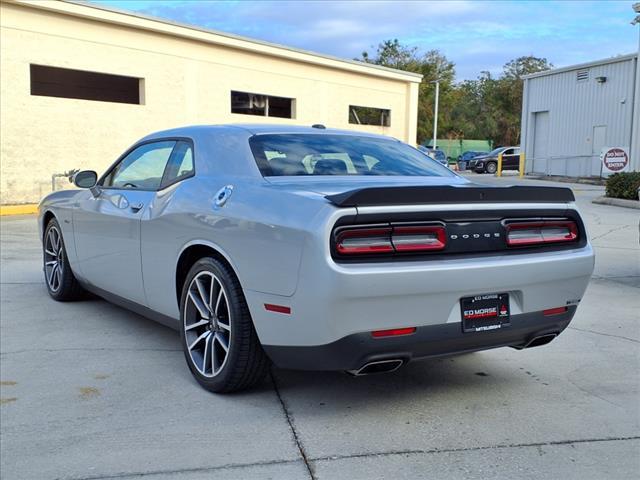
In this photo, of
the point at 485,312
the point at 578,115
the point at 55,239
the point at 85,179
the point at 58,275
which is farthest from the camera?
the point at 578,115

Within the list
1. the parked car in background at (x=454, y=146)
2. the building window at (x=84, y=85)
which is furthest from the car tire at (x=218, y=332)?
the parked car in background at (x=454, y=146)

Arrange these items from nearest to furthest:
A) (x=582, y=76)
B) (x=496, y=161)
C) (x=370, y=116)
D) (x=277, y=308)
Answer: (x=277, y=308), (x=370, y=116), (x=582, y=76), (x=496, y=161)

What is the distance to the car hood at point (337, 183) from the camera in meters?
3.46

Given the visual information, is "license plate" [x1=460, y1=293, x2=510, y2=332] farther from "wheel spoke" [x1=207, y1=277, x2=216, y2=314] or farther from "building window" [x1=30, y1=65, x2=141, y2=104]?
"building window" [x1=30, y1=65, x2=141, y2=104]

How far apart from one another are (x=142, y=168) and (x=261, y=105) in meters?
18.2

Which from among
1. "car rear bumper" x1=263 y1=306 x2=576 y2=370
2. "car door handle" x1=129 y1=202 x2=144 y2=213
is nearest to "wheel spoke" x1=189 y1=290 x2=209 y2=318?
"car rear bumper" x1=263 y1=306 x2=576 y2=370

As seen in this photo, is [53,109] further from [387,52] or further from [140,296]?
[387,52]

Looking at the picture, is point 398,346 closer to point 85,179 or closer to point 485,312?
point 485,312

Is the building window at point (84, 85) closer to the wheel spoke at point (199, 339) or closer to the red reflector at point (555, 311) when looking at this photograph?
the wheel spoke at point (199, 339)

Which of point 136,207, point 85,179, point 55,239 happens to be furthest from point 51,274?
point 136,207

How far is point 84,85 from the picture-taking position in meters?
19.7

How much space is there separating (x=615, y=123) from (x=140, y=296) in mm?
29463

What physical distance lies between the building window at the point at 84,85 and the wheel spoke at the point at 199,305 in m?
15.7

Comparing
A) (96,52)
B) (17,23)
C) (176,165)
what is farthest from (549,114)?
(176,165)
